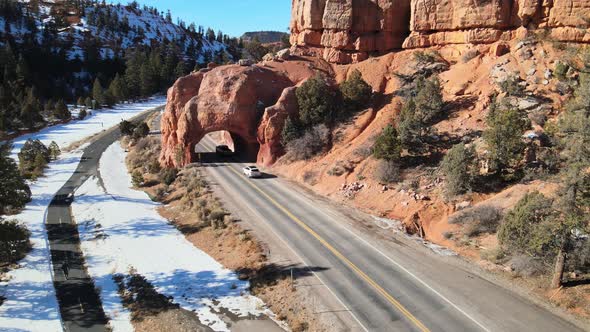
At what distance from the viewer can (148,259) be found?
84.3 feet

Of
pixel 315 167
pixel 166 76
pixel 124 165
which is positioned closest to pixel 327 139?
pixel 315 167

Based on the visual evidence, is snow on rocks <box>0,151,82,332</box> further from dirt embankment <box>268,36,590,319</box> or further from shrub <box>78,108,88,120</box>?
shrub <box>78,108,88,120</box>

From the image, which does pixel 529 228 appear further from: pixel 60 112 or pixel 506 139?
pixel 60 112

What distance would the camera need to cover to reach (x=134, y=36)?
7052 inches

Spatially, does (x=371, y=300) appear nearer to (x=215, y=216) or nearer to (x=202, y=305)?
(x=202, y=305)

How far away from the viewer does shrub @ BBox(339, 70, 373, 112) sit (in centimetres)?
4178

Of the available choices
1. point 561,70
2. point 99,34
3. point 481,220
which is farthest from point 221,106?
point 99,34

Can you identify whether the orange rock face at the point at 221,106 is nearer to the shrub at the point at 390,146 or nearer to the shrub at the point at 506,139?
the shrub at the point at 390,146

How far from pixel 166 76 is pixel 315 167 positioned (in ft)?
341

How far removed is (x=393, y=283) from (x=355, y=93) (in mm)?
25705

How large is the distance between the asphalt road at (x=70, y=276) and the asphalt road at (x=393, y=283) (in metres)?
11.1

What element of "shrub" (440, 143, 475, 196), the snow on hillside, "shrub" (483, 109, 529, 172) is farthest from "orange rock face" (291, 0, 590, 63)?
the snow on hillside

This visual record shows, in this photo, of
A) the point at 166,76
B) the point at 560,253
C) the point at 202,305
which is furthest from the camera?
the point at 166,76

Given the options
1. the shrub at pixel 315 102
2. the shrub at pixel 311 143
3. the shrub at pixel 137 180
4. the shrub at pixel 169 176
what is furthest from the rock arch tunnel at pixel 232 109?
the shrub at pixel 137 180
